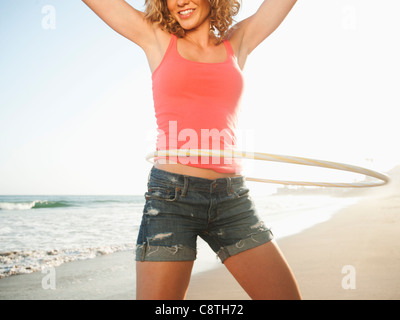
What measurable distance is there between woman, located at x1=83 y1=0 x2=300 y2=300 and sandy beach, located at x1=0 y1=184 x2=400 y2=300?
227 centimetres

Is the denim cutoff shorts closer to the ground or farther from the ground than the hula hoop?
closer to the ground

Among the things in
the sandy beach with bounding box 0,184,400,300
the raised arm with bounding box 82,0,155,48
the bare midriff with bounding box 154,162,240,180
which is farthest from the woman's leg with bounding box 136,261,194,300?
the sandy beach with bounding box 0,184,400,300

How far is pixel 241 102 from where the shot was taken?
196 cm

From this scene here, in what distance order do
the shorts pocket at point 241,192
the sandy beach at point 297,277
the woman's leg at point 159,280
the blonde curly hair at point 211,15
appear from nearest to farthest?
the woman's leg at point 159,280, the shorts pocket at point 241,192, the blonde curly hair at point 211,15, the sandy beach at point 297,277

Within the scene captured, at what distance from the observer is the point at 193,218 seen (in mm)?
1670

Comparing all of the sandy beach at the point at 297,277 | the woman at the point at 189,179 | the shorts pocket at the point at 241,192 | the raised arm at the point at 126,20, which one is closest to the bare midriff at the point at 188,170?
the woman at the point at 189,179

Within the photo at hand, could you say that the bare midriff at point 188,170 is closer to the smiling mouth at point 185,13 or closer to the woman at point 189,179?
the woman at point 189,179

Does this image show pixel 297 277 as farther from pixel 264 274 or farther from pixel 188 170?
pixel 188 170

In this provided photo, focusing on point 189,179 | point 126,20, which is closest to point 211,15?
point 126,20

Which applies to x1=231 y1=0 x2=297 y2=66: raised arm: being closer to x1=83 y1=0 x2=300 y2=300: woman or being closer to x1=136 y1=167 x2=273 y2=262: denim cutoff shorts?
x1=83 y1=0 x2=300 y2=300: woman

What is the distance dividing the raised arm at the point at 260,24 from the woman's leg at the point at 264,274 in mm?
1164

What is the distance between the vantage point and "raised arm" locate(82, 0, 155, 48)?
1977 millimetres

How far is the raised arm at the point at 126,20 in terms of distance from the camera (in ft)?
6.48
